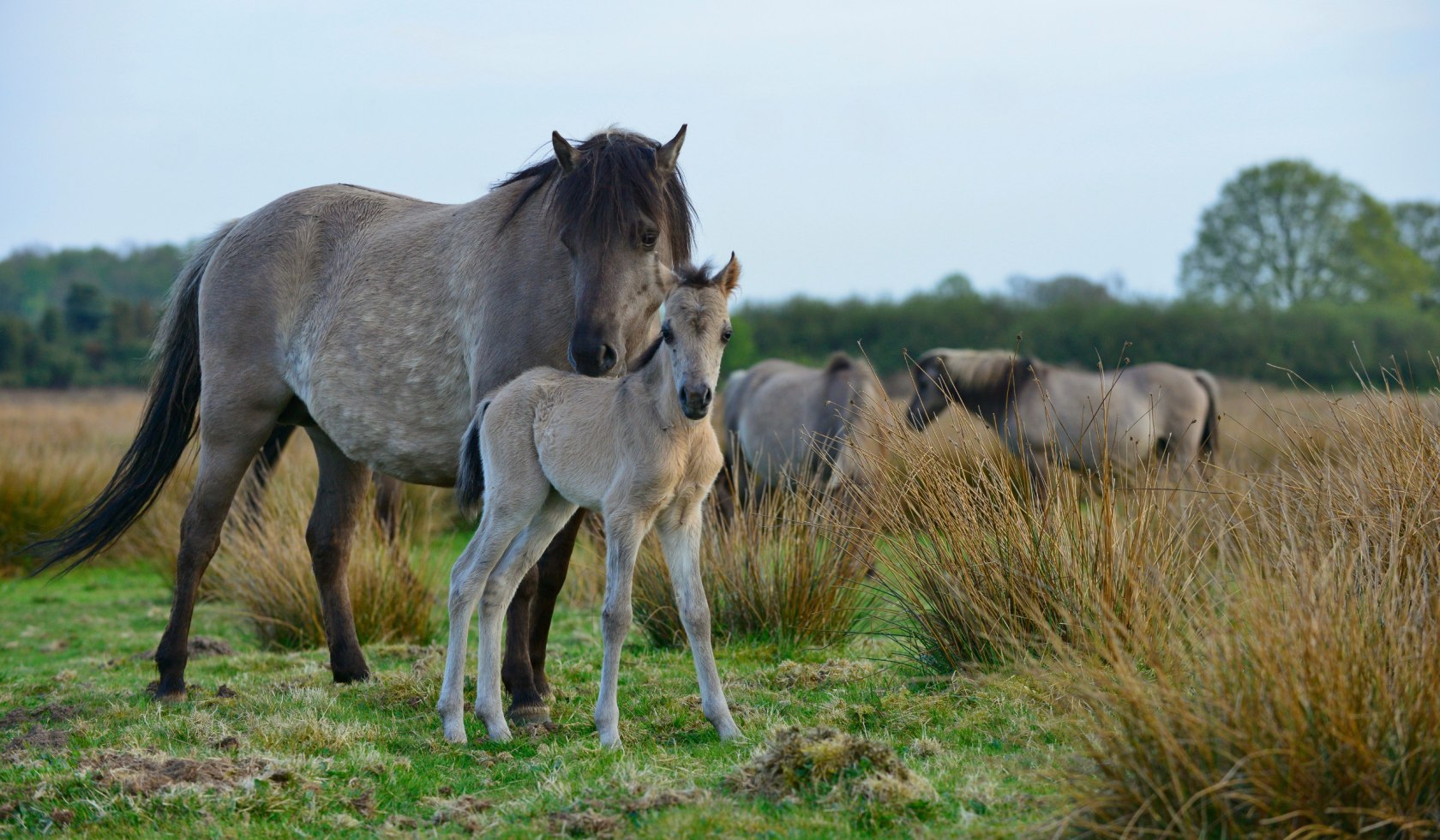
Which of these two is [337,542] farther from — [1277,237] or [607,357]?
[1277,237]

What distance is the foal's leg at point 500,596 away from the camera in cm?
486

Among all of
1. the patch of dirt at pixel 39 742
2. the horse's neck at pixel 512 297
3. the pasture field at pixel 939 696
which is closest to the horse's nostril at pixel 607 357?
the horse's neck at pixel 512 297

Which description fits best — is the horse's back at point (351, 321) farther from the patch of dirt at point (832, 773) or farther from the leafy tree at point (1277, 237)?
the leafy tree at point (1277, 237)

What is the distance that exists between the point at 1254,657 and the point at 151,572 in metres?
13.0

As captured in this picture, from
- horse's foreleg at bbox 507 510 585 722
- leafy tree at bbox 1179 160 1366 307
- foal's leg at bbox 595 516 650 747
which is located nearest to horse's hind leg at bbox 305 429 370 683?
horse's foreleg at bbox 507 510 585 722

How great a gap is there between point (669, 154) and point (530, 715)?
276 centimetres

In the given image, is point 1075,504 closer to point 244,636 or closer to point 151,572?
point 244,636

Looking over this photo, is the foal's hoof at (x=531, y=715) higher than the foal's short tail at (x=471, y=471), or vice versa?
the foal's short tail at (x=471, y=471)

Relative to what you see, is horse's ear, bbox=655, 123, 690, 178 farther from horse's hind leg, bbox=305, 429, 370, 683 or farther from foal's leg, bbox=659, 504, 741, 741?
horse's hind leg, bbox=305, 429, 370, 683

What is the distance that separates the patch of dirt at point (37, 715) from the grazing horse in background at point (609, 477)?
2.09 m

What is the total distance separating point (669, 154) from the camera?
5.48 meters

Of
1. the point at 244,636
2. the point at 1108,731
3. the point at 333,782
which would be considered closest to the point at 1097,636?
the point at 1108,731

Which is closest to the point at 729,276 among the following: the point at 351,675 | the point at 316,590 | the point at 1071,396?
the point at 351,675

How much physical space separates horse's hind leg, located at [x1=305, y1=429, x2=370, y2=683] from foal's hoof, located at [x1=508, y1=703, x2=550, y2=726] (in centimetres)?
155
